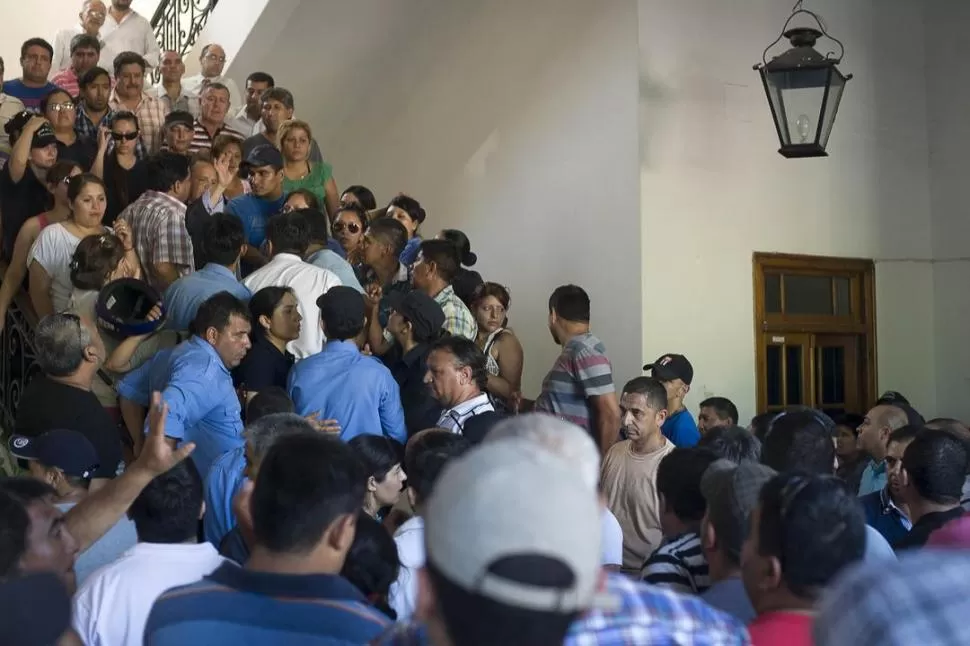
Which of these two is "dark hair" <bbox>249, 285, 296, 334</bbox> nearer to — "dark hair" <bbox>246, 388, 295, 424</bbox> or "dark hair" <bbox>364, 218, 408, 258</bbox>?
"dark hair" <bbox>246, 388, 295, 424</bbox>

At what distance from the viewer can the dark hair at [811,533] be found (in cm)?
202

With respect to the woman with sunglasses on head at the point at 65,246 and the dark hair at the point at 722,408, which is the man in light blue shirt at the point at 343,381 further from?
the dark hair at the point at 722,408

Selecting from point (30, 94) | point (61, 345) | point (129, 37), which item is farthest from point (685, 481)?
point (129, 37)

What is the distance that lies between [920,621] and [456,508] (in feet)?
1.50

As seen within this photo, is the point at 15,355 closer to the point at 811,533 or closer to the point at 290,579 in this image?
the point at 290,579

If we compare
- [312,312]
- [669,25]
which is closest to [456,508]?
[312,312]

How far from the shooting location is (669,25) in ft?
24.8

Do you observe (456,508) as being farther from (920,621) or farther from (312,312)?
(312,312)

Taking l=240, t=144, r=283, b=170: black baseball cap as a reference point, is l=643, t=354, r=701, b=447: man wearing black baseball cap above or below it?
below

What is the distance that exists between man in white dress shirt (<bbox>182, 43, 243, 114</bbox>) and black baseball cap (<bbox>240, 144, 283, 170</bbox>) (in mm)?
2597

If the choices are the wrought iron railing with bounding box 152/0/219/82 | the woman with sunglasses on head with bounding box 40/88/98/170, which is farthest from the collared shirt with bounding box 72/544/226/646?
the wrought iron railing with bounding box 152/0/219/82

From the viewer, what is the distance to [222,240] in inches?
204

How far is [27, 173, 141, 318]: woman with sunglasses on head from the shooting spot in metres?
5.66

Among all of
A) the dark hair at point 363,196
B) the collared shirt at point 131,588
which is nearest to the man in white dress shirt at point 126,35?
the dark hair at point 363,196
